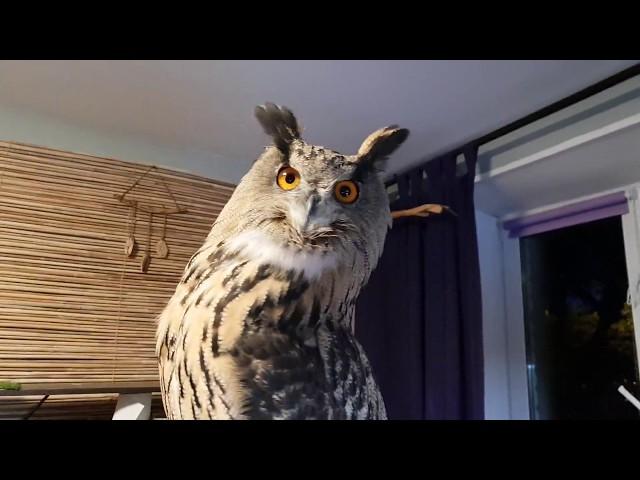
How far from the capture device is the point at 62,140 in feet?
4.09

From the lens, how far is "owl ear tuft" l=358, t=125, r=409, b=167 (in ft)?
1.44

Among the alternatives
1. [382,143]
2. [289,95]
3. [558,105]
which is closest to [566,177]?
[558,105]

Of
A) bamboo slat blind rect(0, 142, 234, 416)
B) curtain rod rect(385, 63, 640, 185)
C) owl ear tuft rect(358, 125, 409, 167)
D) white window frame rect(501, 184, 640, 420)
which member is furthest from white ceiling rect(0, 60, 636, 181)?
owl ear tuft rect(358, 125, 409, 167)

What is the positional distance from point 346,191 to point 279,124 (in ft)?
0.28

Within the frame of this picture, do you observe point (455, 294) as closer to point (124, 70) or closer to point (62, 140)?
point (124, 70)

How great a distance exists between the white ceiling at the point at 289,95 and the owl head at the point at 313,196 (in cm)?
56

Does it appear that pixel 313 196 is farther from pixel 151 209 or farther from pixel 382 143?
pixel 151 209

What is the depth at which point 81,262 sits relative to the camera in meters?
1.19

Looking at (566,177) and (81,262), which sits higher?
(566,177)

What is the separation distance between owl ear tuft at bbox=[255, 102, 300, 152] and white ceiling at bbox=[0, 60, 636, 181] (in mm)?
569

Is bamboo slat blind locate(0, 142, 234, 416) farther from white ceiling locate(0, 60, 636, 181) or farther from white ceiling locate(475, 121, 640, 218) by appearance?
white ceiling locate(475, 121, 640, 218)
